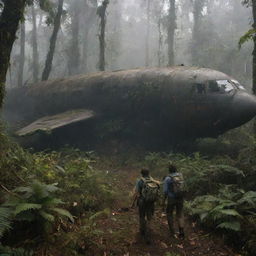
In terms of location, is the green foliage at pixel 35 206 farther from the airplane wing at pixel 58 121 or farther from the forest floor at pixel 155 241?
the airplane wing at pixel 58 121

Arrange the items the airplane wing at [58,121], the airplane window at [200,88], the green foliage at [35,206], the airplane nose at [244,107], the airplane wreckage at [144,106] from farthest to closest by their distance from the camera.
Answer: the airplane wing at [58,121] → the airplane window at [200,88] → the airplane wreckage at [144,106] → the airplane nose at [244,107] → the green foliage at [35,206]

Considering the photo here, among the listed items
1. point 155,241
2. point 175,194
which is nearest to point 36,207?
point 155,241

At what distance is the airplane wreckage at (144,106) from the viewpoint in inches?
507

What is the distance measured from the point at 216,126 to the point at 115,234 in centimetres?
764

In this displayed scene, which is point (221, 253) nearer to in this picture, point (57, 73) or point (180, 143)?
point (180, 143)

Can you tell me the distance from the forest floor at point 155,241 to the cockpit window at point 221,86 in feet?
22.4

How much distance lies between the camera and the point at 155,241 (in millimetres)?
6516

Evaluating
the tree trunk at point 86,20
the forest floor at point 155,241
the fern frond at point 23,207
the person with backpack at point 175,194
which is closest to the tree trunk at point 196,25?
the tree trunk at point 86,20

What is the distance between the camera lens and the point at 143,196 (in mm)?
6305

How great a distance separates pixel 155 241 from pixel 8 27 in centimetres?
660

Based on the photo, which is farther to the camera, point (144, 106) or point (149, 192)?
point (144, 106)

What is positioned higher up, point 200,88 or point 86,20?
point 86,20

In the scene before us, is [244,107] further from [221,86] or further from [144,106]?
[144,106]

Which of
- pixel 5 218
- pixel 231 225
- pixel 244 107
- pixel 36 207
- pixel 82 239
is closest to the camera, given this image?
pixel 5 218
